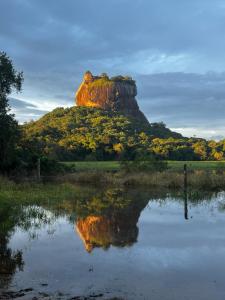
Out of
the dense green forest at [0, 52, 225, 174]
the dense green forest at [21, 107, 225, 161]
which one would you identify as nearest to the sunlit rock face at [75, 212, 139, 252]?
the dense green forest at [0, 52, 225, 174]

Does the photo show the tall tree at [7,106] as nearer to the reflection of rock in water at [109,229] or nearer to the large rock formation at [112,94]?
the reflection of rock in water at [109,229]

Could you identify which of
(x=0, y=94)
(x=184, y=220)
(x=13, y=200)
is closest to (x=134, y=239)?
(x=184, y=220)

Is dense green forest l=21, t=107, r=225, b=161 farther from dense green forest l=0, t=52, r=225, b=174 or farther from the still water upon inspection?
the still water

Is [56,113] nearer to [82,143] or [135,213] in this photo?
[82,143]

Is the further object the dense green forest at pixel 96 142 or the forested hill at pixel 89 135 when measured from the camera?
the forested hill at pixel 89 135

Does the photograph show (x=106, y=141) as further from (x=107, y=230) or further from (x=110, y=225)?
(x=107, y=230)

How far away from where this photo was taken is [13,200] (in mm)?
21406

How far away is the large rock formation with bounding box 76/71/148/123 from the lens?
6422 inches

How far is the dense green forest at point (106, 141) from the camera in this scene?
3260 inches

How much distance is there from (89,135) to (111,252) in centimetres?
8092

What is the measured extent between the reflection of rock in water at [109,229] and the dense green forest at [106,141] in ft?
177

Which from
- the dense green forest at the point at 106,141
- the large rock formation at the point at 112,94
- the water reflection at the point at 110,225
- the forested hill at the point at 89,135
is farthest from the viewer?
the large rock formation at the point at 112,94

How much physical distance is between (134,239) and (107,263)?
137 inches

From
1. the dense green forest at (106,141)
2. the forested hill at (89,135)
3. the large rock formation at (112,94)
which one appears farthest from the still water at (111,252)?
the large rock formation at (112,94)
